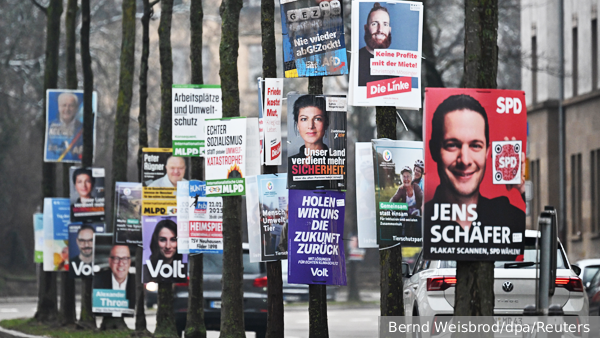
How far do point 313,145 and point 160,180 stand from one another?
5.98 m

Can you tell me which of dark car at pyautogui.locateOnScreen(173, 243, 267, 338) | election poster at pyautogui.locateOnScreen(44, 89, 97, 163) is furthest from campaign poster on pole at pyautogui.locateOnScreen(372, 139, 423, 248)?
election poster at pyautogui.locateOnScreen(44, 89, 97, 163)

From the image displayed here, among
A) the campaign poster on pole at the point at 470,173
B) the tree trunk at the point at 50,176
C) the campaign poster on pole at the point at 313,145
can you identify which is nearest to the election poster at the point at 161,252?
the campaign poster on pole at the point at 313,145

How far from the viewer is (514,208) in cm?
994

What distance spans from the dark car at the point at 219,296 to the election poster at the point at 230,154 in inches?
203

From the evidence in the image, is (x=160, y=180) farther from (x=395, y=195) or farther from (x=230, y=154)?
(x=395, y=195)

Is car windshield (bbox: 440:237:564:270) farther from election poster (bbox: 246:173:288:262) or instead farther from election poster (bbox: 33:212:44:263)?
election poster (bbox: 33:212:44:263)

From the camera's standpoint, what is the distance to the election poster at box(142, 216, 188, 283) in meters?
19.0

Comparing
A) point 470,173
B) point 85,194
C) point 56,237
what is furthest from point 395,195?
point 56,237

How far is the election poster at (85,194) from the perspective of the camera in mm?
23047

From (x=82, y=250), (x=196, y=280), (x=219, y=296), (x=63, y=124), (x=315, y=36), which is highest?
(x=315, y=36)

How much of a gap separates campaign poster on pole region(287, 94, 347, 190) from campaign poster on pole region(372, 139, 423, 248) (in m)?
0.72

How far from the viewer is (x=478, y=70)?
1020 cm

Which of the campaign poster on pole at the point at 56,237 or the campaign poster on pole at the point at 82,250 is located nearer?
the campaign poster on pole at the point at 82,250

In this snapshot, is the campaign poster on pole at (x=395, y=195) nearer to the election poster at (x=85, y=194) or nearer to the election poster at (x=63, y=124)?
the election poster at (x=85, y=194)
